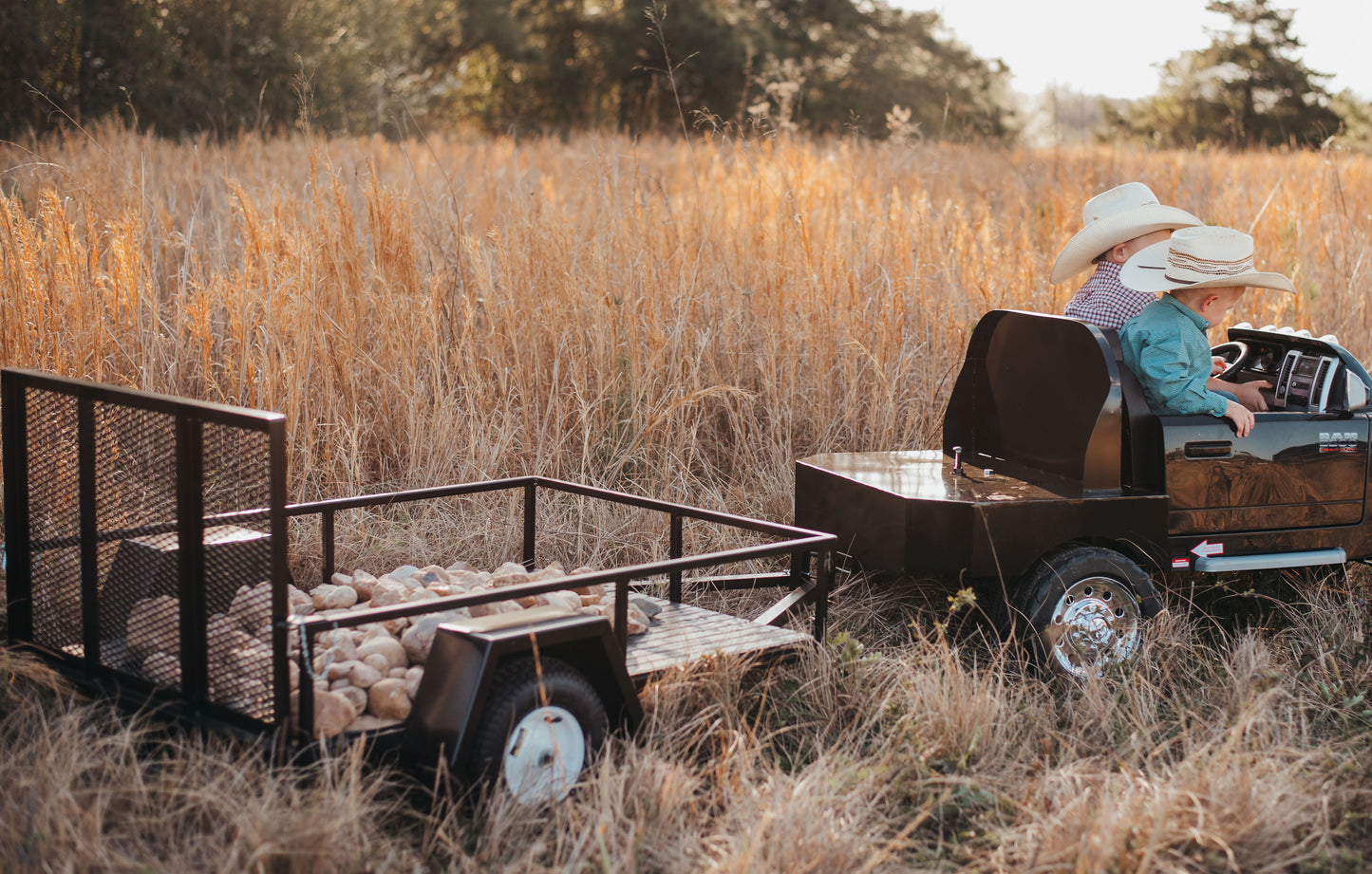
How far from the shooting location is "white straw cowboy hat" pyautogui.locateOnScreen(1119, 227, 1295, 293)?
3.22 metres

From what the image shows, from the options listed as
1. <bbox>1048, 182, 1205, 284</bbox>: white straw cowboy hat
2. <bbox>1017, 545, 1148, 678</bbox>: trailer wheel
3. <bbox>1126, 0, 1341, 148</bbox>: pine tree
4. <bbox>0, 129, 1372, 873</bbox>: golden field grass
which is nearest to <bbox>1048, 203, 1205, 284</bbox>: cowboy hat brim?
<bbox>1048, 182, 1205, 284</bbox>: white straw cowboy hat

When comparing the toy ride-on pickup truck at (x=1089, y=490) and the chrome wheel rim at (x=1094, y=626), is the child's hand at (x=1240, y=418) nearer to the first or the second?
the toy ride-on pickup truck at (x=1089, y=490)

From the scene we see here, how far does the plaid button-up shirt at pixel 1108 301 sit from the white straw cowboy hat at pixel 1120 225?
0.32 ft

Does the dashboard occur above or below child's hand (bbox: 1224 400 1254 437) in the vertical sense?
above

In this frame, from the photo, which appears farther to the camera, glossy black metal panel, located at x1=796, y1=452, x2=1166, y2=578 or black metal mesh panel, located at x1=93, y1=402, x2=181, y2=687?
glossy black metal panel, located at x1=796, y1=452, x2=1166, y2=578

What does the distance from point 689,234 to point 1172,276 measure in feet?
7.79

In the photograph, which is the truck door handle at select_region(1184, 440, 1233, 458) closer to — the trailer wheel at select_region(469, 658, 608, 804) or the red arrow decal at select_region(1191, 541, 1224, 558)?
the red arrow decal at select_region(1191, 541, 1224, 558)

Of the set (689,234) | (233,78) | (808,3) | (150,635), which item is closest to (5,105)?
(233,78)

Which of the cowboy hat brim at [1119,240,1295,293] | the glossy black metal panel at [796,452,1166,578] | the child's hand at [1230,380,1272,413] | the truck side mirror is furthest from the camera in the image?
the child's hand at [1230,380,1272,413]

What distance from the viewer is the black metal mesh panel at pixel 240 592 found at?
6.99 ft

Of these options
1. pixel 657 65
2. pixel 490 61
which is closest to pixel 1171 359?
pixel 657 65

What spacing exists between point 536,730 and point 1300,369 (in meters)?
2.62

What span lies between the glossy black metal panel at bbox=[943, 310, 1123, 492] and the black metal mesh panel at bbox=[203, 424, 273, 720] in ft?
6.54

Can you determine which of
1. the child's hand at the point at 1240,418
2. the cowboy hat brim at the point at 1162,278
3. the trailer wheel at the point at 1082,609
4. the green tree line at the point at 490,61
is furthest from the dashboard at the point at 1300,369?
the green tree line at the point at 490,61
